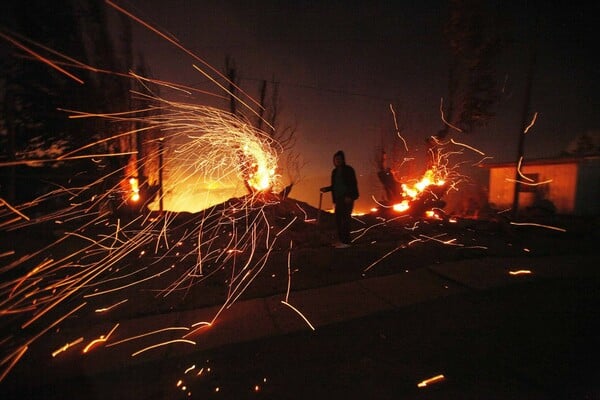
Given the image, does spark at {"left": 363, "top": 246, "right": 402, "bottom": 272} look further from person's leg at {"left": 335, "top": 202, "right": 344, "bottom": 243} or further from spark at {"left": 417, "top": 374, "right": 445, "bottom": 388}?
spark at {"left": 417, "top": 374, "right": 445, "bottom": 388}

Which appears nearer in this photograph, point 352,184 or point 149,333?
point 149,333

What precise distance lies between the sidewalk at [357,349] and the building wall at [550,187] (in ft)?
42.6

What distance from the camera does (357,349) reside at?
127 inches

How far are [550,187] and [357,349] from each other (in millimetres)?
18759

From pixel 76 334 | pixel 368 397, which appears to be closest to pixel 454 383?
pixel 368 397

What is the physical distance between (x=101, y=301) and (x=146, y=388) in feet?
8.12

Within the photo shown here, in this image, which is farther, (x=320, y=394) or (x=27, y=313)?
(x=27, y=313)

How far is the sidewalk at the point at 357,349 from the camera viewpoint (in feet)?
8.85

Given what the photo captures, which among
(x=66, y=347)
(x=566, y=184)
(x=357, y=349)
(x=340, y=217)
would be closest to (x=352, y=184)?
(x=340, y=217)

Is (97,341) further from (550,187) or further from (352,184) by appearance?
(550,187)

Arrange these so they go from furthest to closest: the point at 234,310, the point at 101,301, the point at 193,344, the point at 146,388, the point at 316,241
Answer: the point at 316,241 → the point at 101,301 → the point at 234,310 → the point at 193,344 → the point at 146,388

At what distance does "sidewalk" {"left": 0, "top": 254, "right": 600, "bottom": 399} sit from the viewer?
8.85 feet

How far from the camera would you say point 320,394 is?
258 cm

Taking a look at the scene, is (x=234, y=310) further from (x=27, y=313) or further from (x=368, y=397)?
(x=27, y=313)
